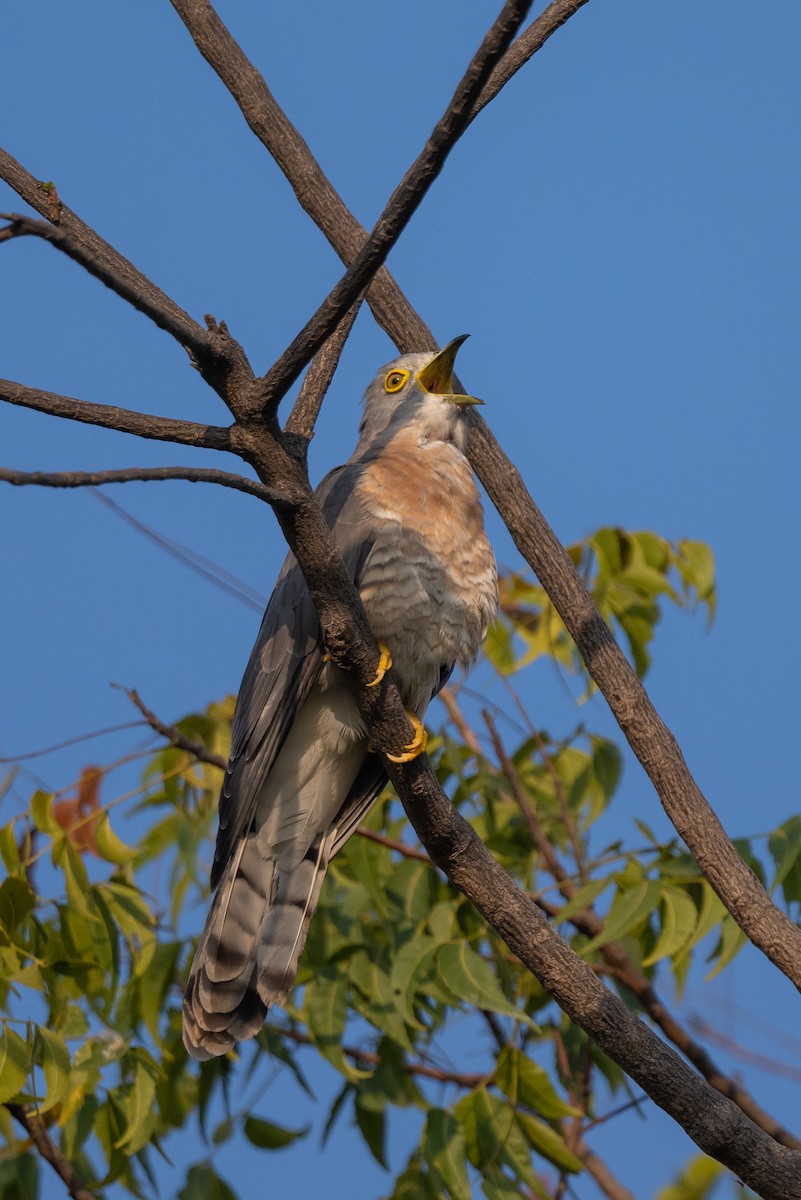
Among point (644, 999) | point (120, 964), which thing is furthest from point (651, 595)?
point (120, 964)

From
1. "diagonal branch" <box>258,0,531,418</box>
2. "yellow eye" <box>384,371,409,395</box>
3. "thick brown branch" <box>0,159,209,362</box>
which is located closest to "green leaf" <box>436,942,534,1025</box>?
"diagonal branch" <box>258,0,531,418</box>

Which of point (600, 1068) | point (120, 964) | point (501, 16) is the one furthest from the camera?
point (600, 1068)

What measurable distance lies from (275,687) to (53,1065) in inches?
43.9

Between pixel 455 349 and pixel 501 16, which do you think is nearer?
pixel 501 16

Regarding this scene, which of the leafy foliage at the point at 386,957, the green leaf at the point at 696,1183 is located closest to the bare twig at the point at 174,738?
the leafy foliage at the point at 386,957

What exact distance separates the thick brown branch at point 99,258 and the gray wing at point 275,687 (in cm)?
104

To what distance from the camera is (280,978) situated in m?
3.53

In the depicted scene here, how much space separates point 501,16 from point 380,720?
1.58m

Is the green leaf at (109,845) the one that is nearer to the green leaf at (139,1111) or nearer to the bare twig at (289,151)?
the green leaf at (139,1111)

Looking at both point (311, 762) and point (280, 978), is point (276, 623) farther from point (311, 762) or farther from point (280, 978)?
point (280, 978)

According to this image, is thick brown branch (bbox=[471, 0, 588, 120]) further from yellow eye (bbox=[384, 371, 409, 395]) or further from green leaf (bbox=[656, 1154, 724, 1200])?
green leaf (bbox=[656, 1154, 724, 1200])

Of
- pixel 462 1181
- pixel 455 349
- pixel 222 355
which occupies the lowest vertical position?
pixel 462 1181

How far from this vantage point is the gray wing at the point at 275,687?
351 centimetres

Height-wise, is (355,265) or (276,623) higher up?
(276,623)
